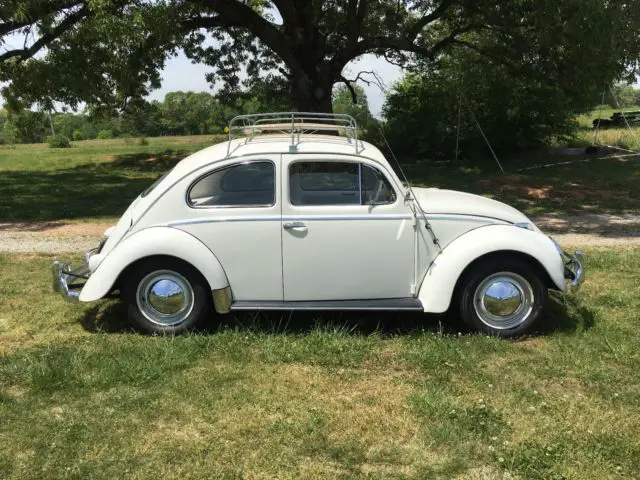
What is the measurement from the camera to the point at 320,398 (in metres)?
3.87

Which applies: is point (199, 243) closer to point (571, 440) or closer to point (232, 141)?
point (232, 141)

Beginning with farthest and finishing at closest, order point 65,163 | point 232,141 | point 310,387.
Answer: point 65,163 < point 232,141 < point 310,387

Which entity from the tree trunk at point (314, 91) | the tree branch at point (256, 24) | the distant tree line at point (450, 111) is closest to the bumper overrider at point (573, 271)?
the tree trunk at point (314, 91)

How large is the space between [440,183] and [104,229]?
8.99m

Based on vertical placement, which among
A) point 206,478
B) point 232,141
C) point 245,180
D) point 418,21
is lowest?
point 206,478

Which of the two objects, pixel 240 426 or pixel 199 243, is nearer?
pixel 240 426

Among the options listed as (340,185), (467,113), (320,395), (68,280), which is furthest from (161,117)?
(320,395)

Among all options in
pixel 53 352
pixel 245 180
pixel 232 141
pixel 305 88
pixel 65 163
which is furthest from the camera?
pixel 65 163

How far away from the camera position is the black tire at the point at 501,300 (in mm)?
4734

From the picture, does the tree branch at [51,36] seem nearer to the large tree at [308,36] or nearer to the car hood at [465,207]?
the large tree at [308,36]

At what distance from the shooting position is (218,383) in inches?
160

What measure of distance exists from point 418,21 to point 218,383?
13.6 meters

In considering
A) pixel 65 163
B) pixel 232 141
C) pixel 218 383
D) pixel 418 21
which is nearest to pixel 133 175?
pixel 65 163

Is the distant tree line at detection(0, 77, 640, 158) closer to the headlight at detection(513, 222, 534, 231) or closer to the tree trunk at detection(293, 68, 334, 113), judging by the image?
the tree trunk at detection(293, 68, 334, 113)
